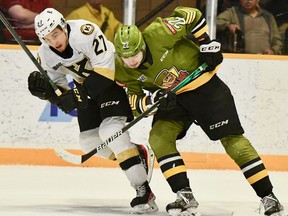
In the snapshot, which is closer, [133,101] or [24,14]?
[133,101]

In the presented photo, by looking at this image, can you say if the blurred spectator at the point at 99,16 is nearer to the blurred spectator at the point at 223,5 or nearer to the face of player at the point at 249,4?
the blurred spectator at the point at 223,5

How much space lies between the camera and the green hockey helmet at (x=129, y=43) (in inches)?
173

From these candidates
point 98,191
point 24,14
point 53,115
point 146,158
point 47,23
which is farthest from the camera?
point 24,14

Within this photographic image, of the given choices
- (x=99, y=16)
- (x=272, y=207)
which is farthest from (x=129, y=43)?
(x=99, y=16)

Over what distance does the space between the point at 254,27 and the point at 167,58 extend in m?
2.52

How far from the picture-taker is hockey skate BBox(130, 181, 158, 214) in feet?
15.3

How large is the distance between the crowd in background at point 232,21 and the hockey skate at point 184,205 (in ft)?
8.28

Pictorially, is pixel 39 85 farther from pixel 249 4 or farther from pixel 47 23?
pixel 249 4

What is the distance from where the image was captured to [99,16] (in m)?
6.83

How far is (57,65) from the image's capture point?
15.5 ft

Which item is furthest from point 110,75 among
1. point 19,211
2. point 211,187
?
point 211,187

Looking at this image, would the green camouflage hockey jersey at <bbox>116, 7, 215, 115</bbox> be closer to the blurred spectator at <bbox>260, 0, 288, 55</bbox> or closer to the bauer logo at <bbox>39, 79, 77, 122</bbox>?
the bauer logo at <bbox>39, 79, 77, 122</bbox>

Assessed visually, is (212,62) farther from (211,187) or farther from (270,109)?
(270,109)

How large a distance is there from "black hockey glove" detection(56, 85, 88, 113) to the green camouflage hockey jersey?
21cm
